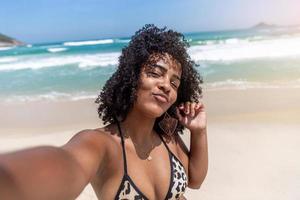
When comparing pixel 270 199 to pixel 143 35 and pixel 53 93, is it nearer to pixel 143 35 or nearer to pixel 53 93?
pixel 143 35

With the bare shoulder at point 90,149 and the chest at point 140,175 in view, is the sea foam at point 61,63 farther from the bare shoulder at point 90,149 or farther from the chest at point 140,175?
the bare shoulder at point 90,149

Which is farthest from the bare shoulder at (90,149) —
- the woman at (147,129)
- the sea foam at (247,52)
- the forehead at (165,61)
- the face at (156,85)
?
the sea foam at (247,52)

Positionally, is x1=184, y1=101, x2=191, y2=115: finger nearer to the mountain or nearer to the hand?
the hand

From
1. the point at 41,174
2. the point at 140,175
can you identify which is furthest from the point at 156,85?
the point at 41,174

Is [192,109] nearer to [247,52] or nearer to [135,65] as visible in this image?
[135,65]

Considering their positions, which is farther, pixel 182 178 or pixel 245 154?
pixel 245 154

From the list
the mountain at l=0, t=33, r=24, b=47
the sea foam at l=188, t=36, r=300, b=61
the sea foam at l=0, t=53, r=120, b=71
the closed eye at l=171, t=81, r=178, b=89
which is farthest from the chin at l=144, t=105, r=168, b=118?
the mountain at l=0, t=33, r=24, b=47

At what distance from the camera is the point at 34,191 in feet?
3.50

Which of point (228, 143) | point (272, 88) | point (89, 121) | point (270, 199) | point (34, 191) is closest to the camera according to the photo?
point (34, 191)

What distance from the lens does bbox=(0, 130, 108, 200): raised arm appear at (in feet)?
3.27

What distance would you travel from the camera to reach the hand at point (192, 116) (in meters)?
2.44

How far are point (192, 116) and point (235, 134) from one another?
342 centimetres

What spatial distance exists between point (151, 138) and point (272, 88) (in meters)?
7.71

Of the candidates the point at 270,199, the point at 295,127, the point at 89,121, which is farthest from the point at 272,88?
the point at 270,199
